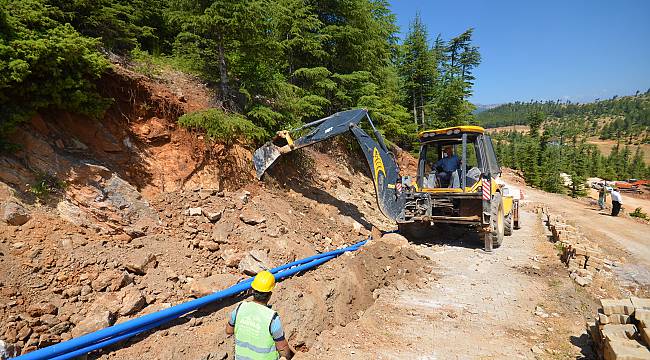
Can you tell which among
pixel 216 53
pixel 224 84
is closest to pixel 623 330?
pixel 224 84

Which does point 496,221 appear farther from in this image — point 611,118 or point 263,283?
point 611,118

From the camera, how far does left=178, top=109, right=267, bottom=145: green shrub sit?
7.06 meters

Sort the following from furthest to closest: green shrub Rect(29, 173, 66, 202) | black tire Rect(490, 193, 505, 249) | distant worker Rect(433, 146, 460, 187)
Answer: distant worker Rect(433, 146, 460, 187), black tire Rect(490, 193, 505, 249), green shrub Rect(29, 173, 66, 202)

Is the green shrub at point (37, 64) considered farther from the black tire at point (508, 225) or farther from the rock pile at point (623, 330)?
the black tire at point (508, 225)

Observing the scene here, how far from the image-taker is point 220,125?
23.8 feet

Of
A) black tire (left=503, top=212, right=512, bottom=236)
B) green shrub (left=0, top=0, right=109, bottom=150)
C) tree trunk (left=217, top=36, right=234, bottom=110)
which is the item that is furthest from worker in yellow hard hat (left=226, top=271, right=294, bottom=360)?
black tire (left=503, top=212, right=512, bottom=236)

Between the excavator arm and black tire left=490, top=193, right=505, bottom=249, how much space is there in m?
2.24

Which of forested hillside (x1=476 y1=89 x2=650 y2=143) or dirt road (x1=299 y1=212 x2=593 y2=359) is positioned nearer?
dirt road (x1=299 y1=212 x2=593 y2=359)

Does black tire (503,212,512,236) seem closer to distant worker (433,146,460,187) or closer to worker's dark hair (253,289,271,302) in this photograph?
distant worker (433,146,460,187)

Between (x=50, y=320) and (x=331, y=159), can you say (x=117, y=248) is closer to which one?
(x=50, y=320)

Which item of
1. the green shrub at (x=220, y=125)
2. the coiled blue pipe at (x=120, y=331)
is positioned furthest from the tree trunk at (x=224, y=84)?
the coiled blue pipe at (x=120, y=331)

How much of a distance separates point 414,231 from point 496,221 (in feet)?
6.70

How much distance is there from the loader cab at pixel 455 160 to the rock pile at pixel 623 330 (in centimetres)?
427

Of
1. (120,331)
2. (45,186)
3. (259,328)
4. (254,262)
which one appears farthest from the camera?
(254,262)
